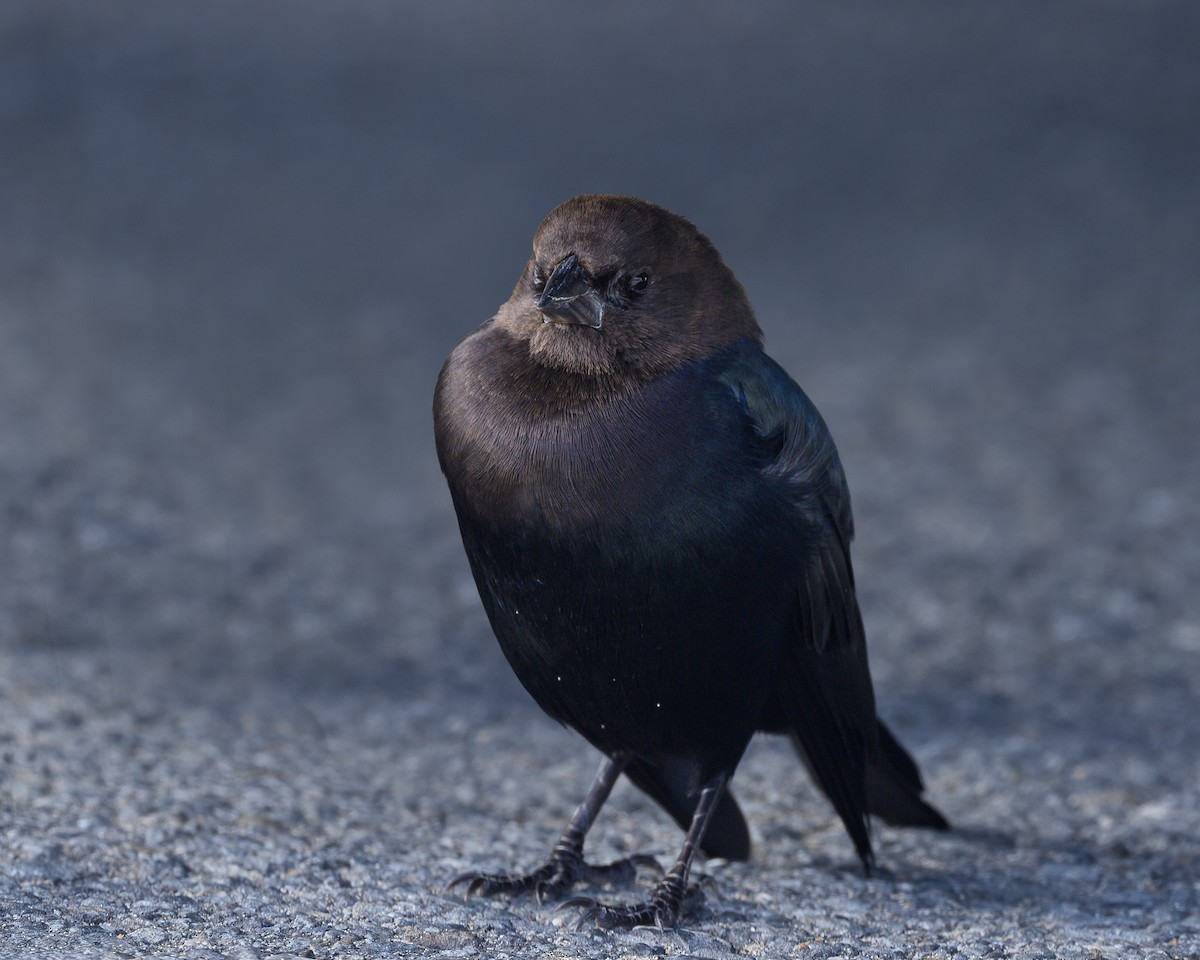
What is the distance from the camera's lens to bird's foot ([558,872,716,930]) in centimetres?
354

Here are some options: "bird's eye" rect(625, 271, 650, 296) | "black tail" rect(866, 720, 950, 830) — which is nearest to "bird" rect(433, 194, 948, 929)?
"bird's eye" rect(625, 271, 650, 296)

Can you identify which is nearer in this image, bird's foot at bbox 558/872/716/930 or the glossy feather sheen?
the glossy feather sheen

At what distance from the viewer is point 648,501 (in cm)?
326

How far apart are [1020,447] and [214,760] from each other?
15.4 ft

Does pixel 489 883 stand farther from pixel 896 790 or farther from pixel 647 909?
pixel 896 790

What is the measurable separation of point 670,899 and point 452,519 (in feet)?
12.3

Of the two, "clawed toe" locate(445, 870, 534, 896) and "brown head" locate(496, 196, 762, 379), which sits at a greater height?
"brown head" locate(496, 196, 762, 379)

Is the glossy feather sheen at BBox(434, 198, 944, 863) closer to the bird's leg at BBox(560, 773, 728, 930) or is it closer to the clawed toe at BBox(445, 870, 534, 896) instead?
the bird's leg at BBox(560, 773, 728, 930)

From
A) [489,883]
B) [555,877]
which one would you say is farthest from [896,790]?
[489,883]

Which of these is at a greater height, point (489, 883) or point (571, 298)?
point (571, 298)

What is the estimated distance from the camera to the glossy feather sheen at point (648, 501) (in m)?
3.29

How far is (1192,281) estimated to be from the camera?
9.83m

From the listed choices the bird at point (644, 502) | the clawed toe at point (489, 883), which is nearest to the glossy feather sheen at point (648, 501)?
the bird at point (644, 502)

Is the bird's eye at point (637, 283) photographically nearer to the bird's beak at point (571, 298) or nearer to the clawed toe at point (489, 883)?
the bird's beak at point (571, 298)
